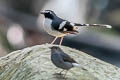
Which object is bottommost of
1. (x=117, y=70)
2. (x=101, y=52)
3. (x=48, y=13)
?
(x=101, y=52)

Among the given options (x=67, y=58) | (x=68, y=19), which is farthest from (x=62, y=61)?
(x=68, y=19)

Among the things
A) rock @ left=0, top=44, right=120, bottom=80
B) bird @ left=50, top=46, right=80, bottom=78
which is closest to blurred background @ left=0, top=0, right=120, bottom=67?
rock @ left=0, top=44, right=120, bottom=80

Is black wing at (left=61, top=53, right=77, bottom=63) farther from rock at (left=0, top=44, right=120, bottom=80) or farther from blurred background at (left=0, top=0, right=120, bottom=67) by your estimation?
blurred background at (left=0, top=0, right=120, bottom=67)

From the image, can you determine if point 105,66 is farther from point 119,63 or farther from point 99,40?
point 99,40

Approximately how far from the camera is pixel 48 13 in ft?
24.6

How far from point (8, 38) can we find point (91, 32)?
8.81 ft

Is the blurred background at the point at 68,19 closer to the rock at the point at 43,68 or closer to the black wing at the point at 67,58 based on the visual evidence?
the rock at the point at 43,68

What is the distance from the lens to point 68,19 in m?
18.3

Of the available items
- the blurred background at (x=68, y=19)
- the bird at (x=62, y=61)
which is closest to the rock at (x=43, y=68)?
the bird at (x=62, y=61)

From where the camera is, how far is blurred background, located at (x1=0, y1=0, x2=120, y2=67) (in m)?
16.4

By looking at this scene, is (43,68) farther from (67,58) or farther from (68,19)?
(68,19)

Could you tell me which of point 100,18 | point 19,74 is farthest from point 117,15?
point 19,74

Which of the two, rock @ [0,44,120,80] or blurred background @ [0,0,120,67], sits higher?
rock @ [0,44,120,80]

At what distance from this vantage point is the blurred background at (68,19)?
53.7 feet
